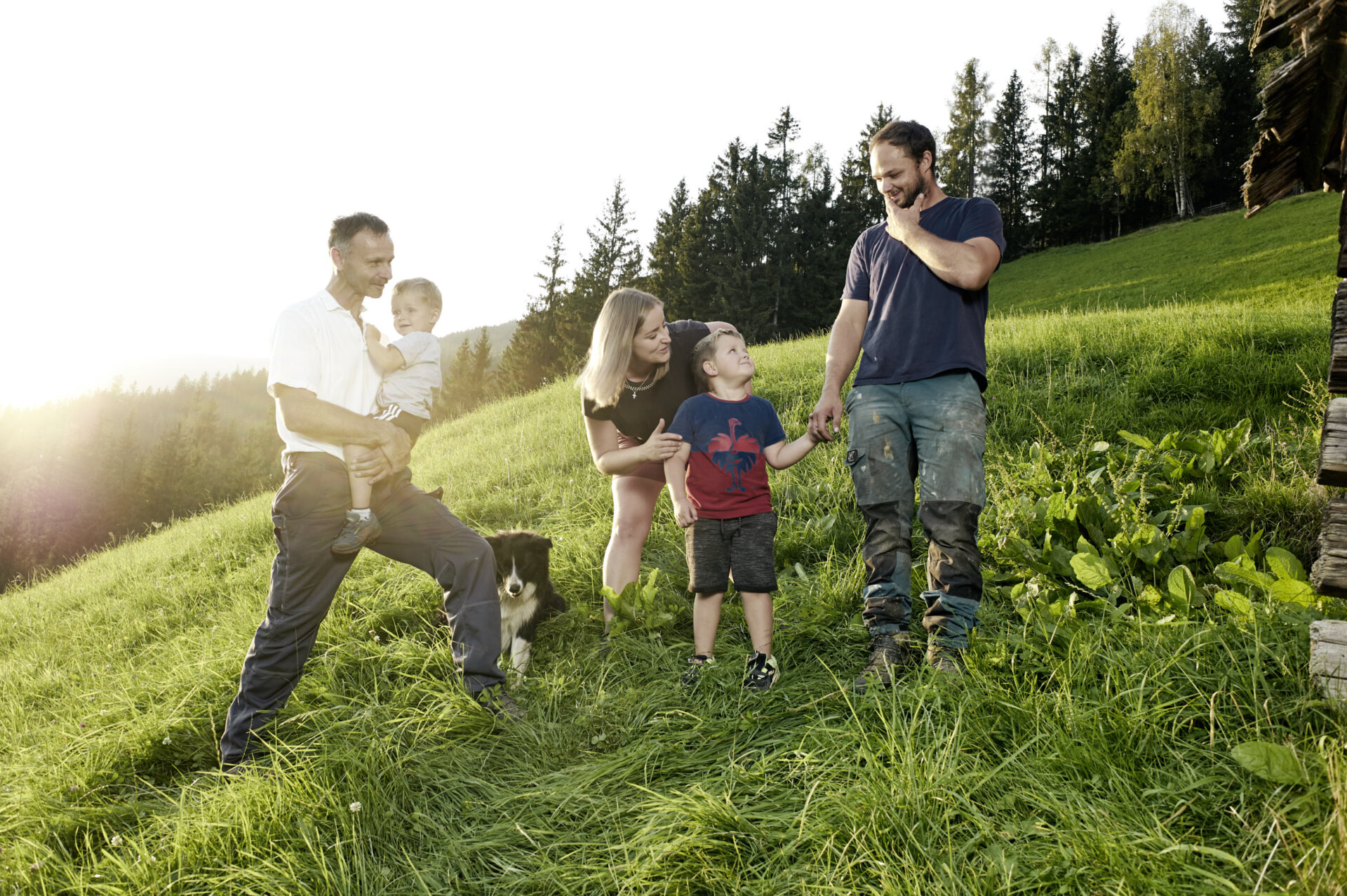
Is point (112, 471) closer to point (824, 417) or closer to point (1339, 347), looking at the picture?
point (824, 417)

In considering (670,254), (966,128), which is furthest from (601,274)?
(966,128)

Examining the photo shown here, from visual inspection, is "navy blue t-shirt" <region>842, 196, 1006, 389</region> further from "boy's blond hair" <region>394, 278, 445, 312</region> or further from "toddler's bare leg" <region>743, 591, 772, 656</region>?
"boy's blond hair" <region>394, 278, 445, 312</region>

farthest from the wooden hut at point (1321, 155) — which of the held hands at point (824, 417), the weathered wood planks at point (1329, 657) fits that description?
the held hands at point (824, 417)

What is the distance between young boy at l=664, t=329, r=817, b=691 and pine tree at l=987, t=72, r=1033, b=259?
49974 millimetres

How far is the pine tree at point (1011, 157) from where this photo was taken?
151 feet

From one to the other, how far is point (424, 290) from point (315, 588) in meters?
1.75

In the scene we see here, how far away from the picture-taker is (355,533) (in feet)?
10.1

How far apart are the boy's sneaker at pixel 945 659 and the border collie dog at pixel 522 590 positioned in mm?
2108

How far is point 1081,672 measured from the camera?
2.37 metres

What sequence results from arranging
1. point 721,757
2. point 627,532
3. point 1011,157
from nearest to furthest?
point 721,757 < point 627,532 < point 1011,157

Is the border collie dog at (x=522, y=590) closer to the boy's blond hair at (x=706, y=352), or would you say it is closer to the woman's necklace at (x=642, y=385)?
the woman's necklace at (x=642, y=385)

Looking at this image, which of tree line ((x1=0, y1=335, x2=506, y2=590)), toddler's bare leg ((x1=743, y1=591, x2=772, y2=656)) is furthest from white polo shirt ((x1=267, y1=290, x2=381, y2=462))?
tree line ((x1=0, y1=335, x2=506, y2=590))

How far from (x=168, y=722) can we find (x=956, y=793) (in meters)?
3.64

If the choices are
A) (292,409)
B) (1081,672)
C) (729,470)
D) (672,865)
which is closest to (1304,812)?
(1081,672)
